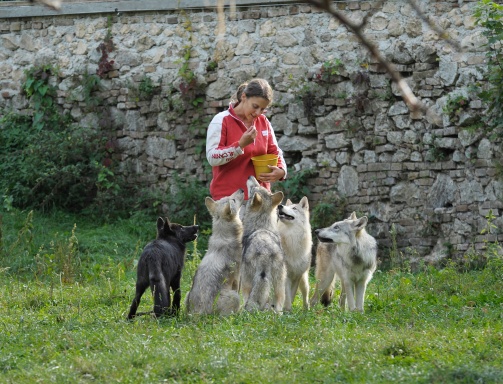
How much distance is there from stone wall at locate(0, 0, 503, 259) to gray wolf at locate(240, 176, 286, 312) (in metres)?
3.52

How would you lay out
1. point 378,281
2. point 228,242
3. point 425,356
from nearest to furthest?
1. point 425,356
2. point 228,242
3. point 378,281

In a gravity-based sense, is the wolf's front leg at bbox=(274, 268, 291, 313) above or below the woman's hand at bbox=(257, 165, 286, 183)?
below

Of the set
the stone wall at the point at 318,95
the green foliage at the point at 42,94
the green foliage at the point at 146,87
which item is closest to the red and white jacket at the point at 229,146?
the stone wall at the point at 318,95

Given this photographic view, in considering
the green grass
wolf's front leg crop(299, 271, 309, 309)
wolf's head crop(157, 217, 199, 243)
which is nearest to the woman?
wolf's head crop(157, 217, 199, 243)

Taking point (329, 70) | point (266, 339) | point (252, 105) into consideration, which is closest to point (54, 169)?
point (329, 70)

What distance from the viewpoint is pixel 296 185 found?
1280 cm

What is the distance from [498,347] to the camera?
20.1 feet

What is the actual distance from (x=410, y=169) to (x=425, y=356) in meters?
6.71

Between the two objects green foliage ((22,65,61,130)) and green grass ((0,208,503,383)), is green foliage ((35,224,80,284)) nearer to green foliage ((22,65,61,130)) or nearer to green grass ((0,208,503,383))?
green grass ((0,208,503,383))

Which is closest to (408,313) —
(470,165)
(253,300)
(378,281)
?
(253,300)

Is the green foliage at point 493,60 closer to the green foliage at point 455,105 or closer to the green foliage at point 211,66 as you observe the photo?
the green foliage at point 455,105

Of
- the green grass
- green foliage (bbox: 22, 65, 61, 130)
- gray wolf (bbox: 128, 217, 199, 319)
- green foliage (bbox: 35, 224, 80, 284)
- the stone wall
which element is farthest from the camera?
green foliage (bbox: 22, 65, 61, 130)

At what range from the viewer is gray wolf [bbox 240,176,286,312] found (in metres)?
7.63

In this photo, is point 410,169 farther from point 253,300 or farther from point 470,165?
point 253,300
